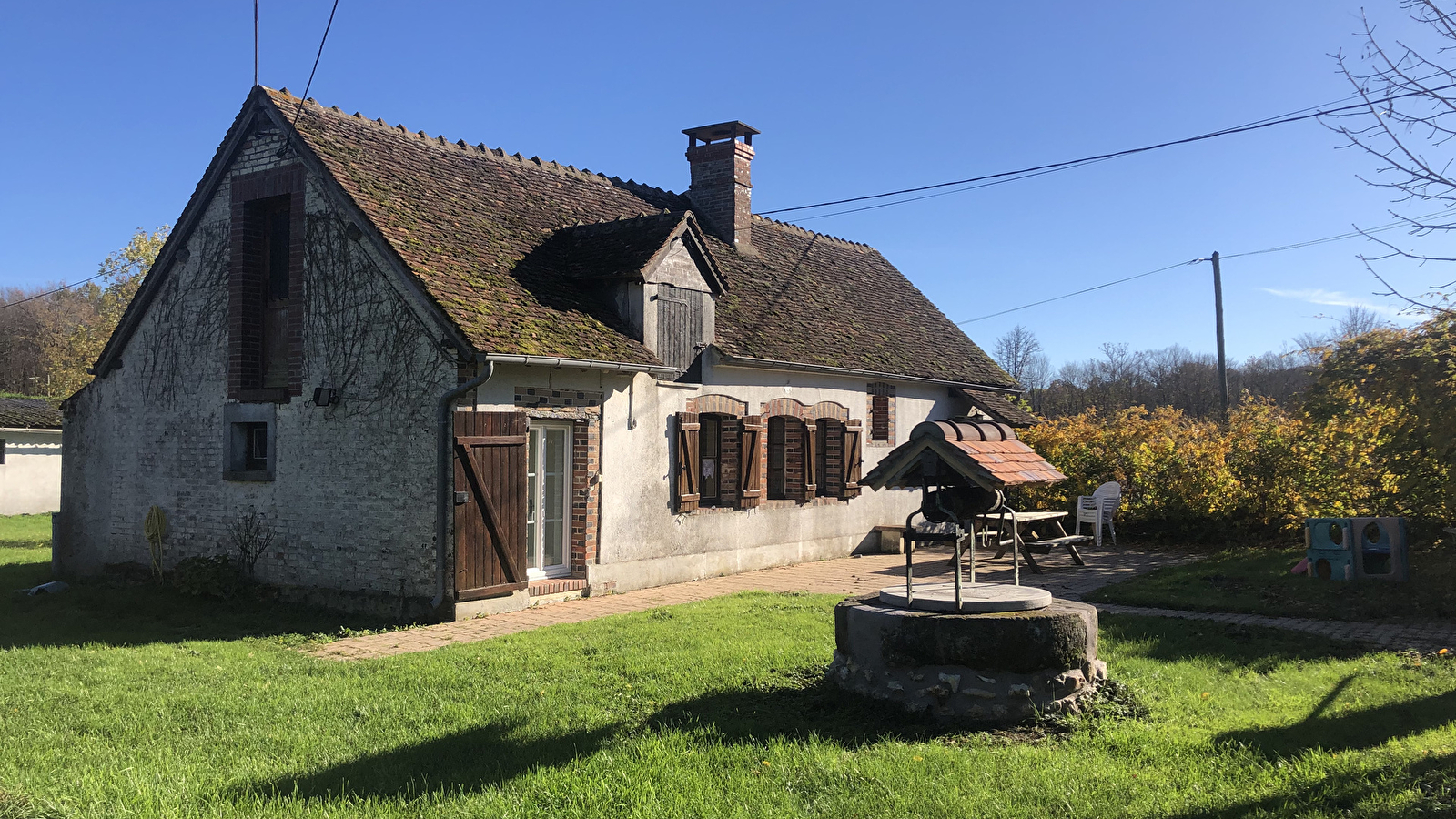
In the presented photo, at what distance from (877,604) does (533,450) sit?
19.1 ft

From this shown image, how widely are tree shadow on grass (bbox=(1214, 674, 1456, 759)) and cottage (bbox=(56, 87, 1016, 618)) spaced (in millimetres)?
7092

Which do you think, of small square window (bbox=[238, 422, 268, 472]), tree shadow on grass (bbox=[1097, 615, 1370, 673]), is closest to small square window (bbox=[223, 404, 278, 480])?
small square window (bbox=[238, 422, 268, 472])

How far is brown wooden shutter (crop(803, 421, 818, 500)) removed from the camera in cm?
1527

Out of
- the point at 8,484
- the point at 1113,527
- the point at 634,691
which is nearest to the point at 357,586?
the point at 634,691

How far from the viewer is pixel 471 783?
487cm

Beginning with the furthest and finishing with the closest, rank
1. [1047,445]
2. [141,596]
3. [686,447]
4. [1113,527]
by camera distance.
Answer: [1047,445] < [1113,527] < [686,447] < [141,596]

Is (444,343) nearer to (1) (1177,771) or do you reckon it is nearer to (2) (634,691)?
(2) (634,691)

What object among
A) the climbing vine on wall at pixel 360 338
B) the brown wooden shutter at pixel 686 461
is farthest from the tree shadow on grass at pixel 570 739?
the brown wooden shutter at pixel 686 461

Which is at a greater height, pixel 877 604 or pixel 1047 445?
pixel 1047 445

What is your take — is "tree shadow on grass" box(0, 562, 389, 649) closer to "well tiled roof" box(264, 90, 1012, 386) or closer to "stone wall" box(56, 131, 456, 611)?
"stone wall" box(56, 131, 456, 611)

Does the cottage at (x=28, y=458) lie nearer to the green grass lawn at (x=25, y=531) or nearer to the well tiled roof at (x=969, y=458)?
the green grass lawn at (x=25, y=531)

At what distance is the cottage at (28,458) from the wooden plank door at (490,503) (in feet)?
78.1

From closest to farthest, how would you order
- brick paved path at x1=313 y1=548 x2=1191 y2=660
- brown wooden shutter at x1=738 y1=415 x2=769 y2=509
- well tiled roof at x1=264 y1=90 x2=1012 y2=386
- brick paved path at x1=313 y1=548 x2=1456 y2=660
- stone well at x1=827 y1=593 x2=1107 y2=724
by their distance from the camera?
1. stone well at x1=827 y1=593 x2=1107 y2=724
2. brick paved path at x1=313 y1=548 x2=1456 y2=660
3. brick paved path at x1=313 y1=548 x2=1191 y2=660
4. well tiled roof at x1=264 y1=90 x2=1012 y2=386
5. brown wooden shutter at x1=738 y1=415 x2=769 y2=509

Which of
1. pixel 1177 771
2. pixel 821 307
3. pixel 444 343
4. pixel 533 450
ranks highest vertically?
pixel 821 307
